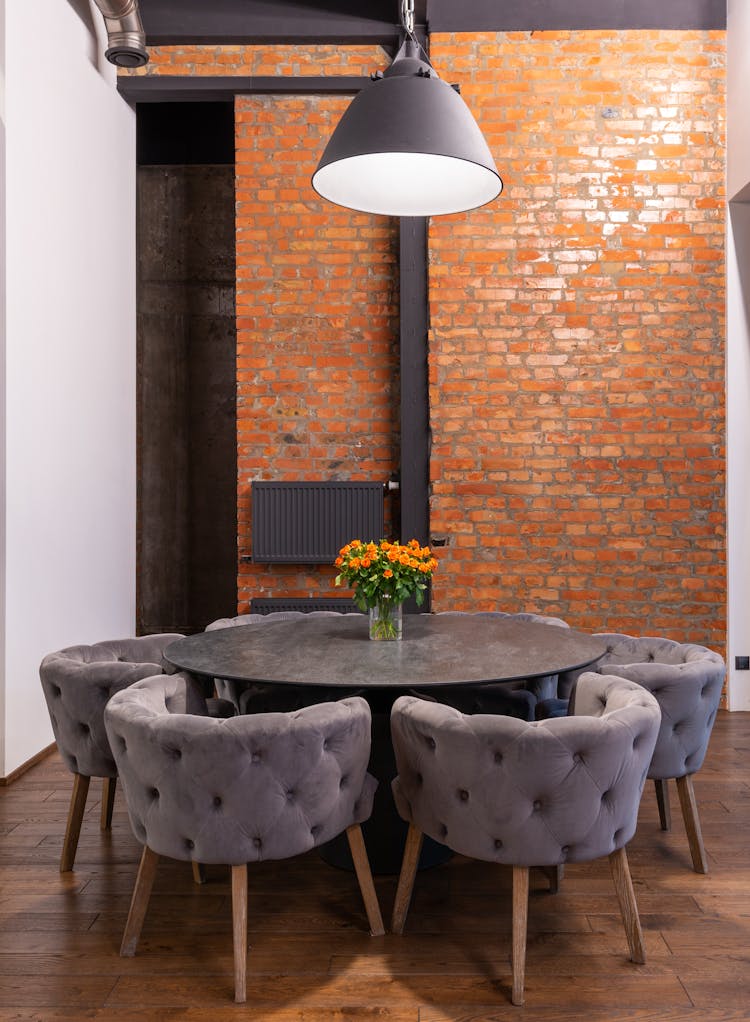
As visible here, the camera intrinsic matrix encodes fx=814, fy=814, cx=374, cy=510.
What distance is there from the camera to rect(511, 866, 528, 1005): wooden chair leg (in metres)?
2.12

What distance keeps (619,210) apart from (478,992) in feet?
14.9

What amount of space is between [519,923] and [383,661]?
2.94ft

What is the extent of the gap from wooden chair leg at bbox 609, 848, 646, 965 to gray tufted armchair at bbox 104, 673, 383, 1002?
784 mm

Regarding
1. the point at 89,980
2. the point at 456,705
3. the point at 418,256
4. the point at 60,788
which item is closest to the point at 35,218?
the point at 418,256

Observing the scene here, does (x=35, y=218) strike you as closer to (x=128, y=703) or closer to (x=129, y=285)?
(x=129, y=285)

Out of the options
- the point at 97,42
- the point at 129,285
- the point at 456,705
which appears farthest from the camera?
the point at 129,285

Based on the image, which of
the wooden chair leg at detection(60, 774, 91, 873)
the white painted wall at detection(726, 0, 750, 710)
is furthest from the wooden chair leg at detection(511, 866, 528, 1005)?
the white painted wall at detection(726, 0, 750, 710)

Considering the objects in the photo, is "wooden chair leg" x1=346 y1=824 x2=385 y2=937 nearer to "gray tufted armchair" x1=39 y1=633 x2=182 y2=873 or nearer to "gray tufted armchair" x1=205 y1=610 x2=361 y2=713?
"gray tufted armchair" x1=205 y1=610 x2=361 y2=713

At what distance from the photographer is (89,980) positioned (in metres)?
2.21

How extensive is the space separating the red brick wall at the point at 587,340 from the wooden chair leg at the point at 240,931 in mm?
3123

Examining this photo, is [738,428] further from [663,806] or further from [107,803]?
[107,803]

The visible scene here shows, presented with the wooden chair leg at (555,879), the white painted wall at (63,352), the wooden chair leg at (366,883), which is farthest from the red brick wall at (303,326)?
the wooden chair leg at (366,883)

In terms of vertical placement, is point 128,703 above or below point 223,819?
above

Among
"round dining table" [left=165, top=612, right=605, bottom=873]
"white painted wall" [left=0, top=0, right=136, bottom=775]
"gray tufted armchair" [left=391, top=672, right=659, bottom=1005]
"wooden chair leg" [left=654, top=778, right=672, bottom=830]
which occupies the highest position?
"white painted wall" [left=0, top=0, right=136, bottom=775]
